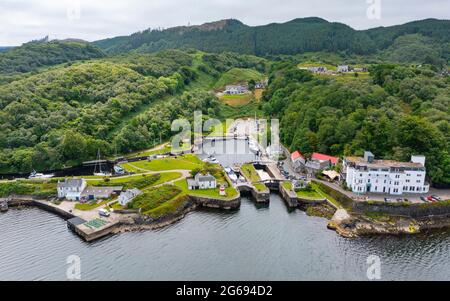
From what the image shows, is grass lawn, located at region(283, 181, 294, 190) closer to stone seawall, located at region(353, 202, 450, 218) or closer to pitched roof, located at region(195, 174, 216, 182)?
stone seawall, located at region(353, 202, 450, 218)

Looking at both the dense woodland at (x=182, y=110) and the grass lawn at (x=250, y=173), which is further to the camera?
the grass lawn at (x=250, y=173)

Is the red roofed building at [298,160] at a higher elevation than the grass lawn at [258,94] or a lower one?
lower

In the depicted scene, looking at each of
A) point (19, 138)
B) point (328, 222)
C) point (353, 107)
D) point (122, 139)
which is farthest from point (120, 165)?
point (353, 107)

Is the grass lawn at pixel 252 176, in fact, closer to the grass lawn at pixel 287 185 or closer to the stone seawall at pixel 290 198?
the grass lawn at pixel 287 185

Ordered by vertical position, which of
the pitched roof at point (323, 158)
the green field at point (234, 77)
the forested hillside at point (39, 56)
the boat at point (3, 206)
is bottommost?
the boat at point (3, 206)

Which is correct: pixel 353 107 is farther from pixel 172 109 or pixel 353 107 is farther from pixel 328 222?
pixel 172 109

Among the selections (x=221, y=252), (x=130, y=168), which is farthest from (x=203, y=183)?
(x=221, y=252)

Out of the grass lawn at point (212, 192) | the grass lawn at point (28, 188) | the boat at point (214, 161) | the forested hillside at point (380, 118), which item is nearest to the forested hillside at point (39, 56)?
the grass lawn at point (28, 188)
